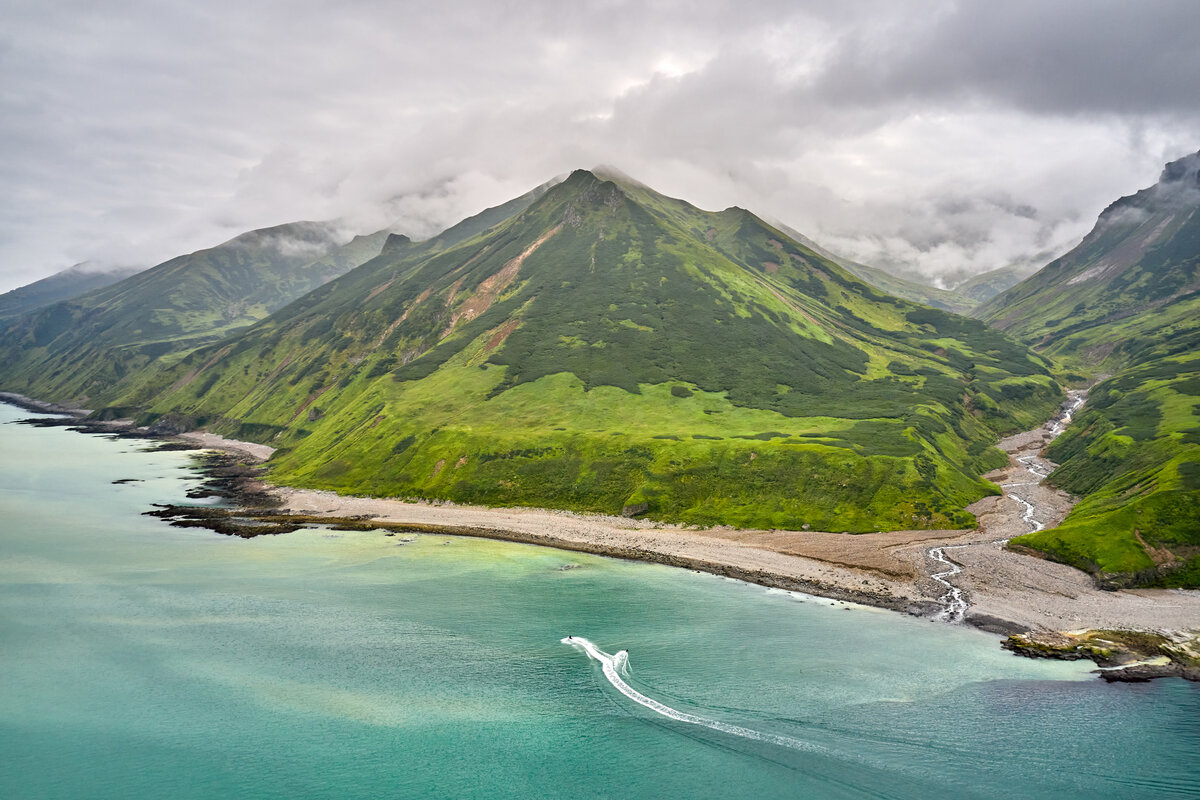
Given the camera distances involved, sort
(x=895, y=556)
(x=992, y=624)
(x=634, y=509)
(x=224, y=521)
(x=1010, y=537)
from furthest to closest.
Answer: (x=224, y=521) → (x=634, y=509) → (x=1010, y=537) → (x=895, y=556) → (x=992, y=624)

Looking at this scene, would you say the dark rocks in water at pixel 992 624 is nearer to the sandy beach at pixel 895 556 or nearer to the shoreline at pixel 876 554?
the shoreline at pixel 876 554

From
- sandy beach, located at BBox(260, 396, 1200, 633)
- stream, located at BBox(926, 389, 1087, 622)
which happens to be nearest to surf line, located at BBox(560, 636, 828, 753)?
sandy beach, located at BBox(260, 396, 1200, 633)

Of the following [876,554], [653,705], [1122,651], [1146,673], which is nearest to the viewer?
[653,705]

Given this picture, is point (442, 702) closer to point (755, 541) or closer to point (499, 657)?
point (499, 657)

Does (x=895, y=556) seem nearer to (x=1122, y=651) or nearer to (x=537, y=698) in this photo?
(x=1122, y=651)

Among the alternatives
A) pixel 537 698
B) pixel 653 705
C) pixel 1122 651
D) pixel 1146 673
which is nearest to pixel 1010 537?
pixel 1122 651

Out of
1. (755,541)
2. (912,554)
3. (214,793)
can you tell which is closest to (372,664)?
(214,793)

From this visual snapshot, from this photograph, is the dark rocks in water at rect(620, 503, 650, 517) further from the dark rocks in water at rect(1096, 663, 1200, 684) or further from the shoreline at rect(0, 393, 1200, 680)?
the dark rocks in water at rect(1096, 663, 1200, 684)
